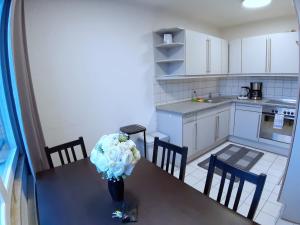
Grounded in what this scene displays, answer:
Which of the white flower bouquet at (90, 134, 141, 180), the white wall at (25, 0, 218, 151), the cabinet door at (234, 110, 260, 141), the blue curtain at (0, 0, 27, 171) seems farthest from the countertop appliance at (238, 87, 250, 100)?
the blue curtain at (0, 0, 27, 171)

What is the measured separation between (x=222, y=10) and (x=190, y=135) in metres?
2.10

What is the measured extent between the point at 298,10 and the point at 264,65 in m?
2.28

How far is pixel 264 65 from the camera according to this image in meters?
3.50

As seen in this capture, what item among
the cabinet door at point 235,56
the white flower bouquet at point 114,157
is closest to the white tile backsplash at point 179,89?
the cabinet door at point 235,56

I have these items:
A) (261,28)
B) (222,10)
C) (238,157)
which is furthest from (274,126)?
(222,10)

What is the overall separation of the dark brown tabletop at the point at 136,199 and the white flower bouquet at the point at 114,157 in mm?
216

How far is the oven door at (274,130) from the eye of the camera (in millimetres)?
3113

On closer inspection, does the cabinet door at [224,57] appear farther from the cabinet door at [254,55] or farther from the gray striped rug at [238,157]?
→ the gray striped rug at [238,157]

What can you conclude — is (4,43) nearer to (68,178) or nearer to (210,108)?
(68,178)

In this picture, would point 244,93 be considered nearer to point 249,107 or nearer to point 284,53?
point 249,107

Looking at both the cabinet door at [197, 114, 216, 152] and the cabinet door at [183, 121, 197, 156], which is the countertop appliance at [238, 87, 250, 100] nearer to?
the cabinet door at [197, 114, 216, 152]

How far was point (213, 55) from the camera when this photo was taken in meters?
3.50

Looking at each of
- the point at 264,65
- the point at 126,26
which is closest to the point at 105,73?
the point at 126,26

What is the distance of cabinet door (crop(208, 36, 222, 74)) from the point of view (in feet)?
Result: 11.2
